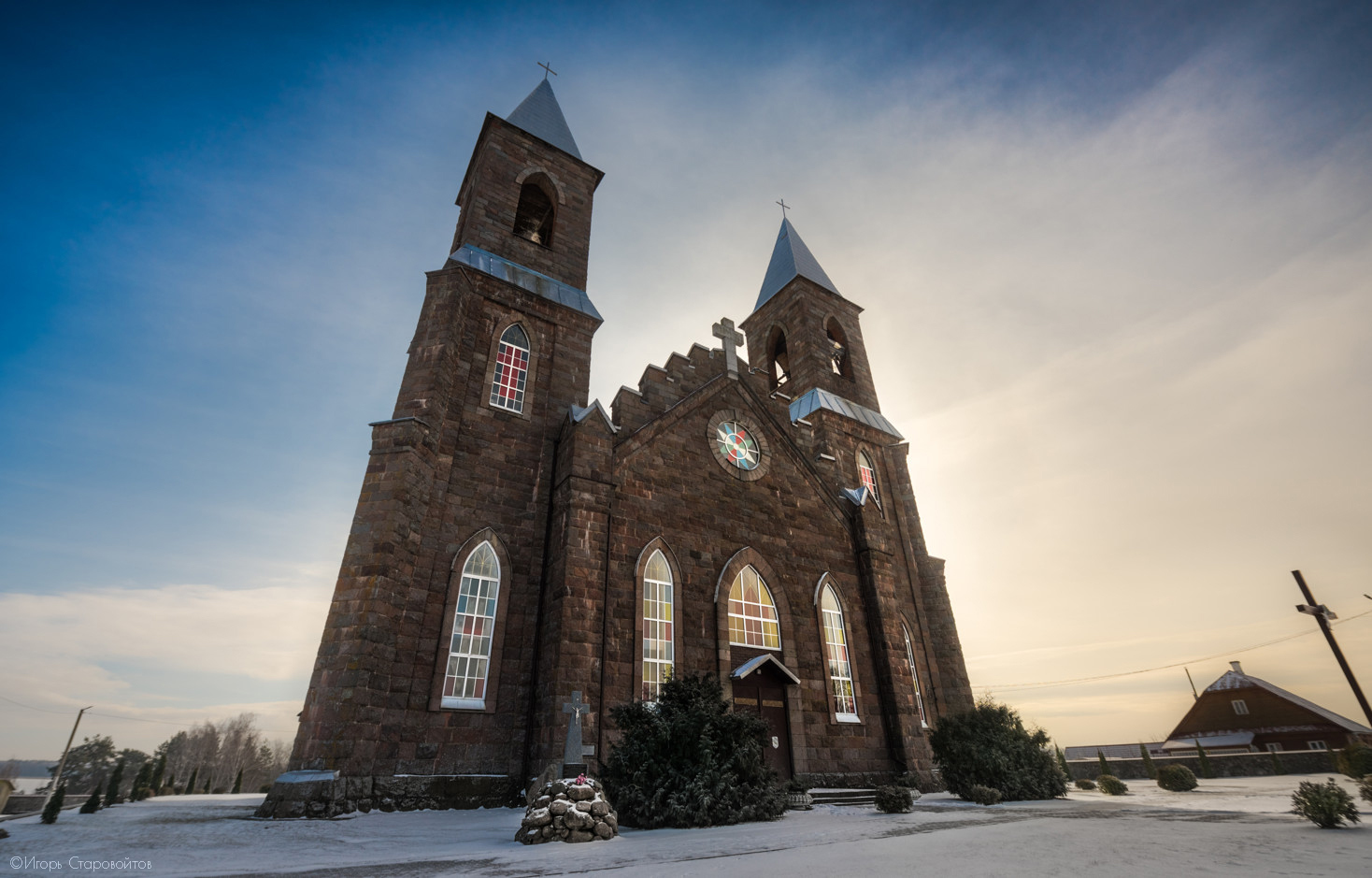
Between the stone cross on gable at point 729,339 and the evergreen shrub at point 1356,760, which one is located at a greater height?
the stone cross on gable at point 729,339

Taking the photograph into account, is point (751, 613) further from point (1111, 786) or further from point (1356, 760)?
point (1356, 760)

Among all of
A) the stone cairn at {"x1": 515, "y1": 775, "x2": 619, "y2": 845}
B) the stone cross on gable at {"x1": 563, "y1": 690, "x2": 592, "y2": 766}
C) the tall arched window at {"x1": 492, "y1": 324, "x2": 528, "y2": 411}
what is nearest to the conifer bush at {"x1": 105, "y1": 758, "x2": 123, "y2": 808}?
the stone cross on gable at {"x1": 563, "y1": 690, "x2": 592, "y2": 766}

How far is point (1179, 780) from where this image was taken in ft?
66.0

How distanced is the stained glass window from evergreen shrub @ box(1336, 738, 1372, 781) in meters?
21.3

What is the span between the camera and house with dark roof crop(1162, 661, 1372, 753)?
33250 millimetres

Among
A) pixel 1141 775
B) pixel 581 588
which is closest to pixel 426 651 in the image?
pixel 581 588

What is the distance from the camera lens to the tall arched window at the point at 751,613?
53.2ft

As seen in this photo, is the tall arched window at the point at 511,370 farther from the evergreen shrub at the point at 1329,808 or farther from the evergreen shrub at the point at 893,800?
the evergreen shrub at the point at 1329,808

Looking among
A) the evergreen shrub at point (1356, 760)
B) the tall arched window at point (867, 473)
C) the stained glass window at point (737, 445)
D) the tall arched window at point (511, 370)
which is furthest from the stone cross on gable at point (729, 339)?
the evergreen shrub at point (1356, 760)

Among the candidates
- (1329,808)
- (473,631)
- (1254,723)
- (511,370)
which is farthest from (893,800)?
(1254,723)

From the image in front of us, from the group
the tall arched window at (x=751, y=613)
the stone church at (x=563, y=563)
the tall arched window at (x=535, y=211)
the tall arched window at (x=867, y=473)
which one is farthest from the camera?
the tall arched window at (x=867, y=473)

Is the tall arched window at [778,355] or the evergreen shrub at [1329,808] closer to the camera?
the evergreen shrub at [1329,808]

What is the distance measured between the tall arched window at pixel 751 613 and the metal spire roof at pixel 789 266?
61.8ft

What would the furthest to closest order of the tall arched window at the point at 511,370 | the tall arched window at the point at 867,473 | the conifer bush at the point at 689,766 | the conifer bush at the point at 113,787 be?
the tall arched window at the point at 867,473 → the tall arched window at the point at 511,370 → the conifer bush at the point at 113,787 → the conifer bush at the point at 689,766
